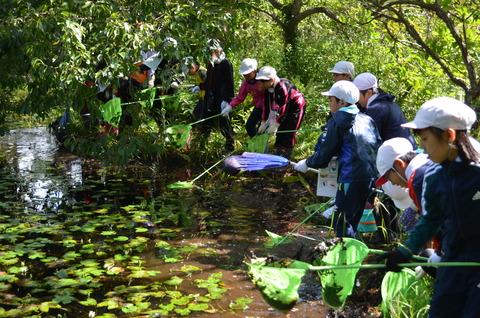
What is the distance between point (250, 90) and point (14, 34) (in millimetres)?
2992

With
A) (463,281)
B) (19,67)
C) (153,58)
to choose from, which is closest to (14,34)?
(19,67)

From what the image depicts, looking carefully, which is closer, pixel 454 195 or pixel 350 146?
pixel 454 195

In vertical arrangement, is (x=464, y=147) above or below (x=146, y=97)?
above

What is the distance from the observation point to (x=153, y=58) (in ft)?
24.6

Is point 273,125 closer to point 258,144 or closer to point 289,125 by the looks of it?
point 289,125

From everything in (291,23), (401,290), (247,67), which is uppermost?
(291,23)

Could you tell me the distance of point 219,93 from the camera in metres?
8.34

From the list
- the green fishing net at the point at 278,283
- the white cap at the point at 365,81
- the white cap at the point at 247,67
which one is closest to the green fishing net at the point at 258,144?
the white cap at the point at 247,67

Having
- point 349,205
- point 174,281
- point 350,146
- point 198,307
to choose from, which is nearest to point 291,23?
point 350,146

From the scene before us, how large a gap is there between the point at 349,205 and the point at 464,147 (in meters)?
2.11

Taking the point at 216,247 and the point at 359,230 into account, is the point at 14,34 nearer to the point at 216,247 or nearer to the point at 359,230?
the point at 216,247

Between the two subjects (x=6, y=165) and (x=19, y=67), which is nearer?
(x=19, y=67)

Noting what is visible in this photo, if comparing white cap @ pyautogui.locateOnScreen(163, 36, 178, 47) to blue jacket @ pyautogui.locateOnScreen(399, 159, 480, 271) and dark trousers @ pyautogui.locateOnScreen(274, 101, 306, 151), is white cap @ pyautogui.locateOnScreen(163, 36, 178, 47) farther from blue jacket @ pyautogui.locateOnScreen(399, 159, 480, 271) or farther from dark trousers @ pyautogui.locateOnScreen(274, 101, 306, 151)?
blue jacket @ pyautogui.locateOnScreen(399, 159, 480, 271)

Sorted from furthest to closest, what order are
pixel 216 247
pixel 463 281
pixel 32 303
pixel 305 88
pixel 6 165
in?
pixel 305 88 → pixel 6 165 → pixel 216 247 → pixel 32 303 → pixel 463 281
